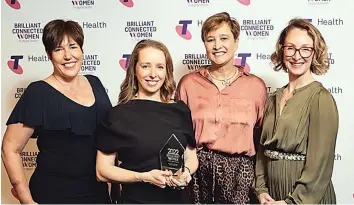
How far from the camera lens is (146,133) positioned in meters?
1.45

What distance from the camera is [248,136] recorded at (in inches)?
65.2

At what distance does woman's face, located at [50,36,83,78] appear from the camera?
1.58 m

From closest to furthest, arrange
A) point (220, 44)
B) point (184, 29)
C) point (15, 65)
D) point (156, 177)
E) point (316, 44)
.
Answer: point (156, 177), point (316, 44), point (220, 44), point (184, 29), point (15, 65)

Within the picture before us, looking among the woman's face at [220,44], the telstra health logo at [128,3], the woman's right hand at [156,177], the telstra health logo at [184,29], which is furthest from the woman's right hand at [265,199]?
the telstra health logo at [128,3]

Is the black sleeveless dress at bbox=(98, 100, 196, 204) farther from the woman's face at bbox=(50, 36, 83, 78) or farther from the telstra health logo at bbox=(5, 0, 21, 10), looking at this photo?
the telstra health logo at bbox=(5, 0, 21, 10)

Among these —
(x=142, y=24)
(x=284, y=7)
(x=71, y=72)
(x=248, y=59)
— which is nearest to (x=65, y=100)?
(x=71, y=72)

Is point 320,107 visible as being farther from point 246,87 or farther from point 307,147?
point 246,87

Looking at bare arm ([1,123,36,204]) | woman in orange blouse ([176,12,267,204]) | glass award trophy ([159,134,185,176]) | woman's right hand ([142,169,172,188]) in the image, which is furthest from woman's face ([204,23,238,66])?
bare arm ([1,123,36,204])

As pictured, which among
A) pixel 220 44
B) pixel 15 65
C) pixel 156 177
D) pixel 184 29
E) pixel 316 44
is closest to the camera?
pixel 156 177

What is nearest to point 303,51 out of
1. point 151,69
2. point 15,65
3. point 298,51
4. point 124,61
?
point 298,51

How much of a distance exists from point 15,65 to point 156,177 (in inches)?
49.5

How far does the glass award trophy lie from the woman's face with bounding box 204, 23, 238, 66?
0.37 metres

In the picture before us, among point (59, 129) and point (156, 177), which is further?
point (59, 129)

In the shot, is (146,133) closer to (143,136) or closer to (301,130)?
(143,136)
